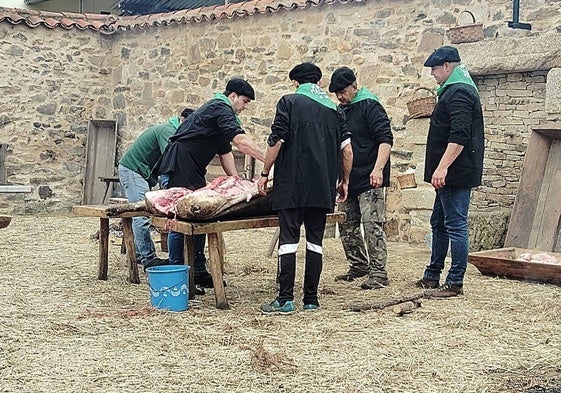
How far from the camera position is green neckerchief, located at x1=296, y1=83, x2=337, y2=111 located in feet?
16.9

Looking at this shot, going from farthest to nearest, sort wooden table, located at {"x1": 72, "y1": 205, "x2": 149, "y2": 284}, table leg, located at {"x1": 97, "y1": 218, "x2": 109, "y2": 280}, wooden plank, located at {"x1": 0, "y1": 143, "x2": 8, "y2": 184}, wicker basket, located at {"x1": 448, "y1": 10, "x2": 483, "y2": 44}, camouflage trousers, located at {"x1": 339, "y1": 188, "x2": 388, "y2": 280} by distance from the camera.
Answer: wooden plank, located at {"x1": 0, "y1": 143, "x2": 8, "y2": 184}, wicker basket, located at {"x1": 448, "y1": 10, "x2": 483, "y2": 44}, table leg, located at {"x1": 97, "y1": 218, "x2": 109, "y2": 280}, camouflage trousers, located at {"x1": 339, "y1": 188, "x2": 388, "y2": 280}, wooden table, located at {"x1": 72, "y1": 205, "x2": 149, "y2": 284}

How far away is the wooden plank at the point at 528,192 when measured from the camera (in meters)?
7.72

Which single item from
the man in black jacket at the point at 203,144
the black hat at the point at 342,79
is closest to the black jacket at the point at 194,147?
the man in black jacket at the point at 203,144

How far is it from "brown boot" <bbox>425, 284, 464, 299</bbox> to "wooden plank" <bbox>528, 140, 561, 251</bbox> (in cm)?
216

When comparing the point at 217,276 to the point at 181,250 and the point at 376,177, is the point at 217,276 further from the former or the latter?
the point at 376,177

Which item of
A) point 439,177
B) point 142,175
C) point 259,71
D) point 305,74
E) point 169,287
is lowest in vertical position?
point 169,287

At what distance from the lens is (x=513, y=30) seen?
8.44 metres

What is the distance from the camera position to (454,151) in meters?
5.44

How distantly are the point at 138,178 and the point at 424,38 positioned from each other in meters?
4.23

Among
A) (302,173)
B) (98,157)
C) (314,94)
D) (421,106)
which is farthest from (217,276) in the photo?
(98,157)

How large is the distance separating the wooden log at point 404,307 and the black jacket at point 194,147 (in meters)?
1.69

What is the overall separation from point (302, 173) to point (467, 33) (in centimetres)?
439

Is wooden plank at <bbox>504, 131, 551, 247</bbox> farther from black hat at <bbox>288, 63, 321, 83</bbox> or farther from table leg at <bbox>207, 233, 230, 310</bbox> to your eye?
table leg at <bbox>207, 233, 230, 310</bbox>

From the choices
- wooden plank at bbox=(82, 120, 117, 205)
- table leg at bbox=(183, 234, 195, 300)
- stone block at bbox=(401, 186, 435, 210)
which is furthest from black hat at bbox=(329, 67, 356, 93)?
wooden plank at bbox=(82, 120, 117, 205)
